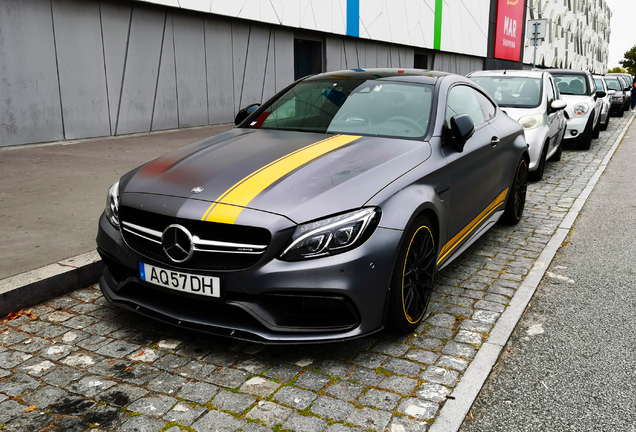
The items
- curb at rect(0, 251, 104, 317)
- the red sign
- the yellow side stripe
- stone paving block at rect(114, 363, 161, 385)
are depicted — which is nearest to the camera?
stone paving block at rect(114, 363, 161, 385)

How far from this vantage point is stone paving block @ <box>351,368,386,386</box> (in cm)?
311

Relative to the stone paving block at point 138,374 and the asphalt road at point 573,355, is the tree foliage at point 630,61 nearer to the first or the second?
the asphalt road at point 573,355

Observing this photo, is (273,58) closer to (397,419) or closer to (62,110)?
(62,110)

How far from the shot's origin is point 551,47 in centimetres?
5188

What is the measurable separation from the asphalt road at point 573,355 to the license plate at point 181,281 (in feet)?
4.76

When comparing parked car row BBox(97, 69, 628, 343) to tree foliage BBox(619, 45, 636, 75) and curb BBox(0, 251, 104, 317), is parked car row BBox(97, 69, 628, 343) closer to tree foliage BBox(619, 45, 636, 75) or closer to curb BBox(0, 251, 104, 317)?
curb BBox(0, 251, 104, 317)

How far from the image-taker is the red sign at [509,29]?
3600 centimetres

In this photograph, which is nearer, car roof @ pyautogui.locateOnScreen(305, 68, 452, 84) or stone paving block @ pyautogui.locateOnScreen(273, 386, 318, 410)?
stone paving block @ pyautogui.locateOnScreen(273, 386, 318, 410)

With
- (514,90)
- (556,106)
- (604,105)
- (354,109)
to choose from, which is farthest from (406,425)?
(604,105)

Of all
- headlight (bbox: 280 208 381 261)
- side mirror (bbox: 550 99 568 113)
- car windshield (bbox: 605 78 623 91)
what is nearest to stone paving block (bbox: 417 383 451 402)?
headlight (bbox: 280 208 381 261)

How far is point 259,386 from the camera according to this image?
3049 millimetres

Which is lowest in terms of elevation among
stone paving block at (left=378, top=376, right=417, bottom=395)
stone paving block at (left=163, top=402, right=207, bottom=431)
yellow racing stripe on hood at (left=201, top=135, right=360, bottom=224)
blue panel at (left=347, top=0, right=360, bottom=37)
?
stone paving block at (left=378, top=376, right=417, bottom=395)

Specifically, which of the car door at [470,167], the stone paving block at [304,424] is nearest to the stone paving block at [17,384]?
the stone paving block at [304,424]

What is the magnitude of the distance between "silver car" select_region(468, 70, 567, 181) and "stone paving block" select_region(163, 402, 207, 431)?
6990mm
